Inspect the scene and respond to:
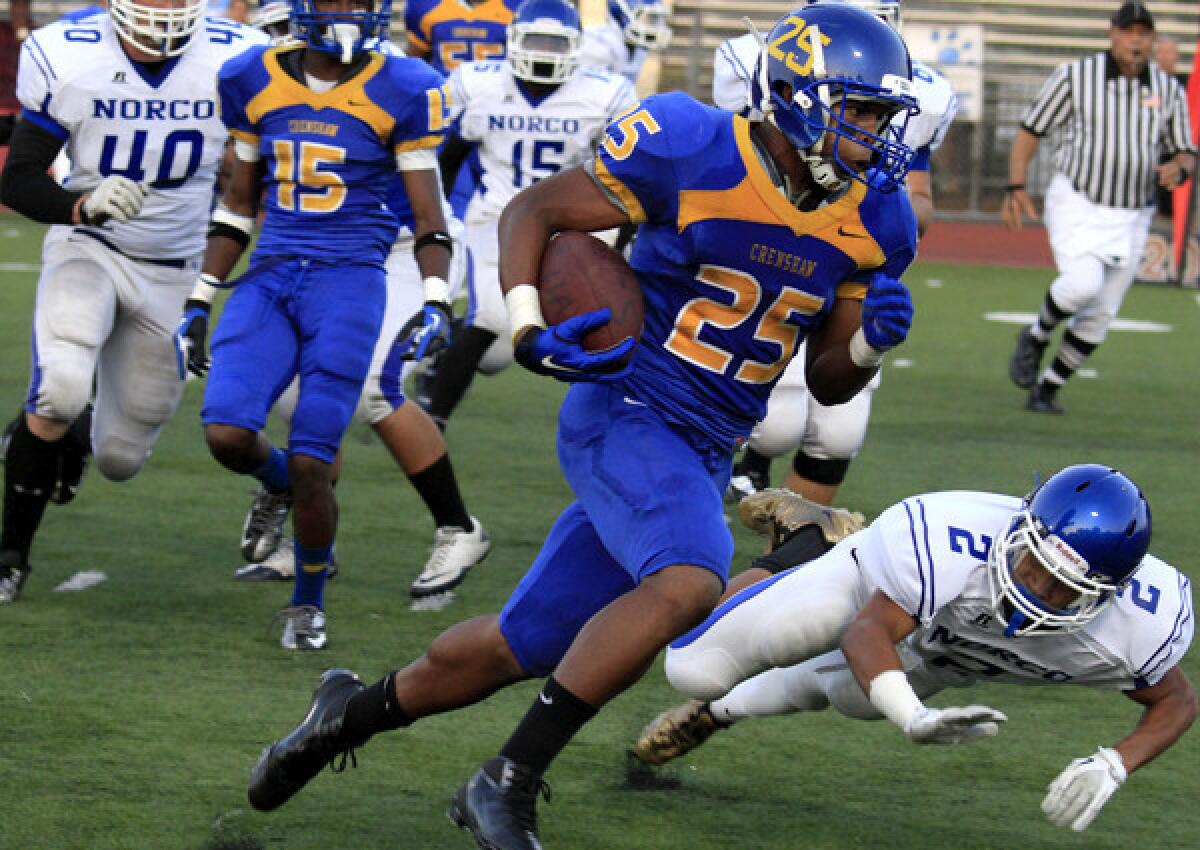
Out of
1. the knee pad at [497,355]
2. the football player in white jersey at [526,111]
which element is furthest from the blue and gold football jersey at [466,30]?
the knee pad at [497,355]

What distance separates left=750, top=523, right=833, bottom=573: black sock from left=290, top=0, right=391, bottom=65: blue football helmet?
5.72 ft

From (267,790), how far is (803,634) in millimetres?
998

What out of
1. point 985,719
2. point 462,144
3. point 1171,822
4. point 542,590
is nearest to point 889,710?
point 985,719

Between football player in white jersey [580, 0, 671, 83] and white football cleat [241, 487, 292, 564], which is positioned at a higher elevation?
football player in white jersey [580, 0, 671, 83]

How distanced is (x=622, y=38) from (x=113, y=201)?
6485 mm

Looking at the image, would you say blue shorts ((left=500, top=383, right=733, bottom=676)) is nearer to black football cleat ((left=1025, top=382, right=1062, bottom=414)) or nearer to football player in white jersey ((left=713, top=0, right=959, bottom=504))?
football player in white jersey ((left=713, top=0, right=959, bottom=504))

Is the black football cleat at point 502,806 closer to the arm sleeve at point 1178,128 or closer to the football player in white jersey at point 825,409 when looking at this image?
the football player in white jersey at point 825,409

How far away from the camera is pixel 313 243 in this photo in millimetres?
5066

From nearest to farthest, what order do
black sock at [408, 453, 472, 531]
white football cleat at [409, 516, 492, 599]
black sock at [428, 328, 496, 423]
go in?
white football cleat at [409, 516, 492, 599] → black sock at [408, 453, 472, 531] → black sock at [428, 328, 496, 423]

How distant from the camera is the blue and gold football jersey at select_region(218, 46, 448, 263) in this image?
5.05 meters

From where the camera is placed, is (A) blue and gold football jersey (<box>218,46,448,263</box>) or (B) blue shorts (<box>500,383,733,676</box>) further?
(A) blue and gold football jersey (<box>218,46,448,263</box>)

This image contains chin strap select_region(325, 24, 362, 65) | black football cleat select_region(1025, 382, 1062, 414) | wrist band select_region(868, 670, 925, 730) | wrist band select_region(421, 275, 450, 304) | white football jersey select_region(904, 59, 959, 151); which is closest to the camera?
wrist band select_region(868, 670, 925, 730)

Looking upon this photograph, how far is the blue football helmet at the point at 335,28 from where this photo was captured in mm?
4977

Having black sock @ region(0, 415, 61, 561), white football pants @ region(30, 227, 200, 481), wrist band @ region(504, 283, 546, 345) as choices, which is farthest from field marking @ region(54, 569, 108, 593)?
wrist band @ region(504, 283, 546, 345)
